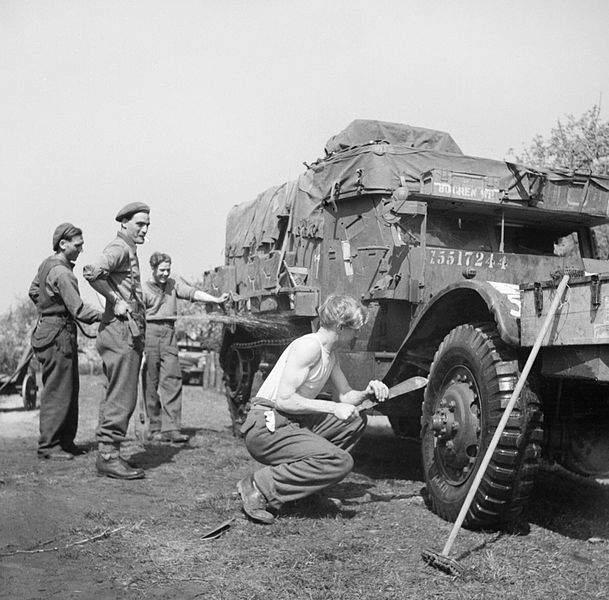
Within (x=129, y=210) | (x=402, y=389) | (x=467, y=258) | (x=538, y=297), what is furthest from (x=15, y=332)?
(x=538, y=297)

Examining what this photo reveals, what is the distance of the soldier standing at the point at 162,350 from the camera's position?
8.70m

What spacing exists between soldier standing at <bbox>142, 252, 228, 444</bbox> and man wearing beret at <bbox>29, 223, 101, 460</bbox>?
124cm

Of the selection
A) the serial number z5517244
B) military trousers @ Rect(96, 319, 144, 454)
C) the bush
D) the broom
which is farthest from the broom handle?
the bush

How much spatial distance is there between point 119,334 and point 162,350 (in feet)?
8.48

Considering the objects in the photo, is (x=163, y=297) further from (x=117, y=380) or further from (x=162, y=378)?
(x=117, y=380)

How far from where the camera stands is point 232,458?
7.27m

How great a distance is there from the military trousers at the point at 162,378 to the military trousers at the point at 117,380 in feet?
7.87

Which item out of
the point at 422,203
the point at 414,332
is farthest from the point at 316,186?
the point at 414,332

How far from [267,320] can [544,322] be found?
4266mm

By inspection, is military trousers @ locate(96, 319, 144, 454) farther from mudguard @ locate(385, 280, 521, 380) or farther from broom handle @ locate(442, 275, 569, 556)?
broom handle @ locate(442, 275, 569, 556)

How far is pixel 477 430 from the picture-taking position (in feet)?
15.3

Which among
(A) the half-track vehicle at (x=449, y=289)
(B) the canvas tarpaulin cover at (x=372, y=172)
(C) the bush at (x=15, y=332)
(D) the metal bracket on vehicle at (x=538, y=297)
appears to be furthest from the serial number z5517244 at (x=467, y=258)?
(C) the bush at (x=15, y=332)

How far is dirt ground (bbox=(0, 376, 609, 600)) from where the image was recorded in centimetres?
357

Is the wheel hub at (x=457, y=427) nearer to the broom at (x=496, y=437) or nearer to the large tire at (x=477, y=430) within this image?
the large tire at (x=477, y=430)
